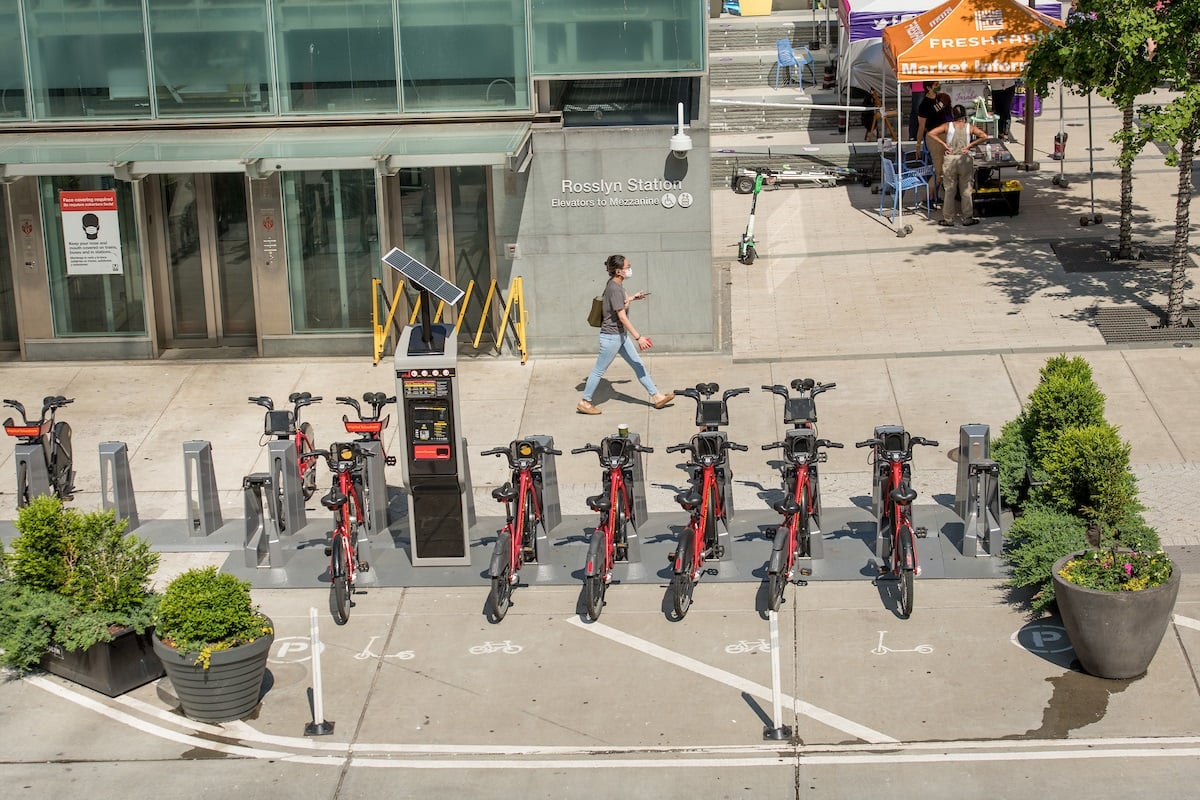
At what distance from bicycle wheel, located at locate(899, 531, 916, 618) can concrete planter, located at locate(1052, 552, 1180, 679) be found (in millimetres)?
1166

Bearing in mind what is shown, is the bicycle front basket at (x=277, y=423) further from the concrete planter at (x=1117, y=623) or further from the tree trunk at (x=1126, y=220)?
the tree trunk at (x=1126, y=220)

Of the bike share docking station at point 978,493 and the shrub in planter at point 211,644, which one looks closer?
the shrub in planter at point 211,644

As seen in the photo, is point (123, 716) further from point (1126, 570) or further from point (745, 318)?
point (745, 318)

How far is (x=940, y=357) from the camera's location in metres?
16.5

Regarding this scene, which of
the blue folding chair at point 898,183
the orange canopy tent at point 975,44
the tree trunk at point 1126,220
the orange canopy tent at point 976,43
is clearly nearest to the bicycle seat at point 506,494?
the tree trunk at point 1126,220

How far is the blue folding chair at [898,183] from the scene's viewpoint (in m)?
21.3

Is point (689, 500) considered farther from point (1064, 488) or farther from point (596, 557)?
point (1064, 488)

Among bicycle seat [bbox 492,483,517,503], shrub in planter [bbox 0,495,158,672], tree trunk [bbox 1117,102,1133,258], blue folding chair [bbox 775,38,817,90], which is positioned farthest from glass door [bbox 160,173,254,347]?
blue folding chair [bbox 775,38,817,90]

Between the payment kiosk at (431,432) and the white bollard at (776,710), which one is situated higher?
the payment kiosk at (431,432)

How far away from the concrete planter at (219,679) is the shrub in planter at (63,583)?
65cm

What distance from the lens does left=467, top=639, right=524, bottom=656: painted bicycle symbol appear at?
1082cm

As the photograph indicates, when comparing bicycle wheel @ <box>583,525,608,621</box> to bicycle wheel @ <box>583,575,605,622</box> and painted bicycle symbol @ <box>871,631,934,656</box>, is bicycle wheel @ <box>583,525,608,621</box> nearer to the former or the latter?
bicycle wheel @ <box>583,575,605,622</box>

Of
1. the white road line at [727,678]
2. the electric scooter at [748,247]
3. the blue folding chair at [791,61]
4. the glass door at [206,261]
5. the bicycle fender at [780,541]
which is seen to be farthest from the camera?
the blue folding chair at [791,61]

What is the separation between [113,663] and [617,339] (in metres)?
6.35
